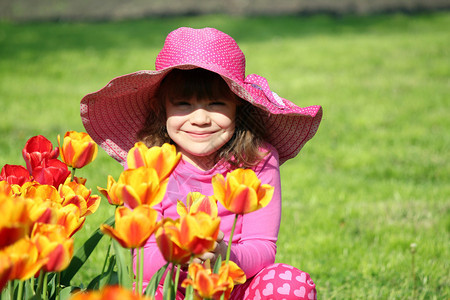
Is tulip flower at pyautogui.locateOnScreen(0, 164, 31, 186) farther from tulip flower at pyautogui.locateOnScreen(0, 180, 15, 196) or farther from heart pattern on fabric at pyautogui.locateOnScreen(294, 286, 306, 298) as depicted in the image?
heart pattern on fabric at pyautogui.locateOnScreen(294, 286, 306, 298)

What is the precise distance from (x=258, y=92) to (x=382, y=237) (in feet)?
4.95

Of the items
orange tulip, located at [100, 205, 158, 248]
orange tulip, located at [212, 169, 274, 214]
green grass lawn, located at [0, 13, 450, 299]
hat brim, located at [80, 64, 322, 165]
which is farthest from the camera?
green grass lawn, located at [0, 13, 450, 299]

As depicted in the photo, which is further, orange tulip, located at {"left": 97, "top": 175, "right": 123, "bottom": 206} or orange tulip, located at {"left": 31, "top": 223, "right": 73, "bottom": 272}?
orange tulip, located at {"left": 97, "top": 175, "right": 123, "bottom": 206}

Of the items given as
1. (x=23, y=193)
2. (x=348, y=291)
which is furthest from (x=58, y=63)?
(x=23, y=193)

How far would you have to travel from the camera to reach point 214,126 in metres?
1.97

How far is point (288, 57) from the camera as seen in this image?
8156mm

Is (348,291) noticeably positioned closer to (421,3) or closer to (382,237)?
(382,237)

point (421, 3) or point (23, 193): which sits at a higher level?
point (23, 193)

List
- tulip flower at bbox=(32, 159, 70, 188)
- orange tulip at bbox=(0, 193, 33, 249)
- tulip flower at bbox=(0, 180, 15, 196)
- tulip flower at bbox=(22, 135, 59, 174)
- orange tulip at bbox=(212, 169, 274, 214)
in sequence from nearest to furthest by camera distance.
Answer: orange tulip at bbox=(0, 193, 33, 249)
orange tulip at bbox=(212, 169, 274, 214)
tulip flower at bbox=(0, 180, 15, 196)
tulip flower at bbox=(32, 159, 70, 188)
tulip flower at bbox=(22, 135, 59, 174)

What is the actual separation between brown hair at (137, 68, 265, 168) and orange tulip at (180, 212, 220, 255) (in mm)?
955

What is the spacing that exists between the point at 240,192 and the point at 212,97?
884mm

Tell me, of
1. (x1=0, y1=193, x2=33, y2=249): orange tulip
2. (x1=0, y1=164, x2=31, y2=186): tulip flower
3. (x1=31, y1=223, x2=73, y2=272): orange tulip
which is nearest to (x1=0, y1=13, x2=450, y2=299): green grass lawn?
(x1=0, y1=164, x2=31, y2=186): tulip flower

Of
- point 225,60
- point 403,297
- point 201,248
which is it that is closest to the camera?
point 201,248

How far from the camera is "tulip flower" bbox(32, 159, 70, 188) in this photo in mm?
1478
